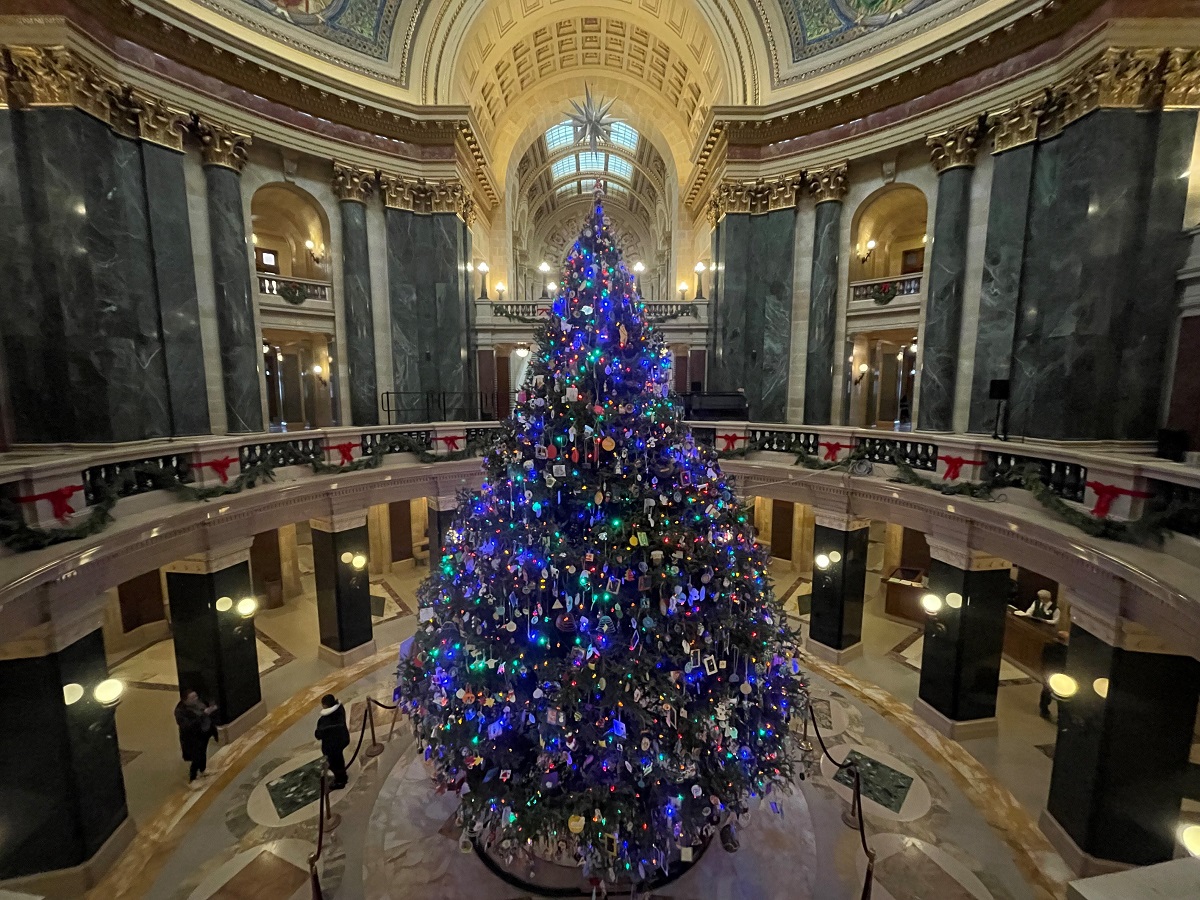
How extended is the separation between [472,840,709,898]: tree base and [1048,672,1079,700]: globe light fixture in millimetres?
4409

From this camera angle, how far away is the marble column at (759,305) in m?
14.1

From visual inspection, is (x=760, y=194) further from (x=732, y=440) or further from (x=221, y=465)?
(x=221, y=465)

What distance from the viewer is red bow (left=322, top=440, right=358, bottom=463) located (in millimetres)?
9836

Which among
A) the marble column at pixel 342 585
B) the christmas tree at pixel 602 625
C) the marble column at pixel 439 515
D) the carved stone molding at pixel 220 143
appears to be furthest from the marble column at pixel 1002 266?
the carved stone molding at pixel 220 143

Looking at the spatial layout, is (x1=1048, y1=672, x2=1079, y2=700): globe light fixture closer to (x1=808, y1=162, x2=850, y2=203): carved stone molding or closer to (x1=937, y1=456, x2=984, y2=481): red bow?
(x1=937, y1=456, x2=984, y2=481): red bow

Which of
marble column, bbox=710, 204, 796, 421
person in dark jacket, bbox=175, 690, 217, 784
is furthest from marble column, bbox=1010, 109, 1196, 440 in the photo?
person in dark jacket, bbox=175, 690, 217, 784

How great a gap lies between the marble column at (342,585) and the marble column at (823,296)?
11545 millimetres

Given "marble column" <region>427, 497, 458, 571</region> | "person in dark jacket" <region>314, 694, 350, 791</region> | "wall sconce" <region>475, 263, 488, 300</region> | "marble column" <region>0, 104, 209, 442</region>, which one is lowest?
"person in dark jacket" <region>314, 694, 350, 791</region>

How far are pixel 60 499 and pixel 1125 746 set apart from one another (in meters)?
12.0

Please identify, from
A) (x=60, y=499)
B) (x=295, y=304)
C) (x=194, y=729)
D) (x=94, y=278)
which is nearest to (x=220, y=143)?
(x=295, y=304)

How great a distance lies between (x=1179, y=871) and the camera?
6.51 ft

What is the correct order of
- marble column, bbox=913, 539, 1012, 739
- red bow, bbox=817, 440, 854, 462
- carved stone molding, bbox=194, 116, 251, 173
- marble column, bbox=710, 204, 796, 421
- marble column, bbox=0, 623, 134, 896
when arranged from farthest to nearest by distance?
marble column, bbox=710, 204, 796, 421, carved stone molding, bbox=194, 116, 251, 173, red bow, bbox=817, 440, 854, 462, marble column, bbox=913, 539, 1012, 739, marble column, bbox=0, 623, 134, 896

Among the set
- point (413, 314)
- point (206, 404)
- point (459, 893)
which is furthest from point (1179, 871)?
point (413, 314)

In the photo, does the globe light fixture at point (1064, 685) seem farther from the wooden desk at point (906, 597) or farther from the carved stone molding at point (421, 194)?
the carved stone molding at point (421, 194)
